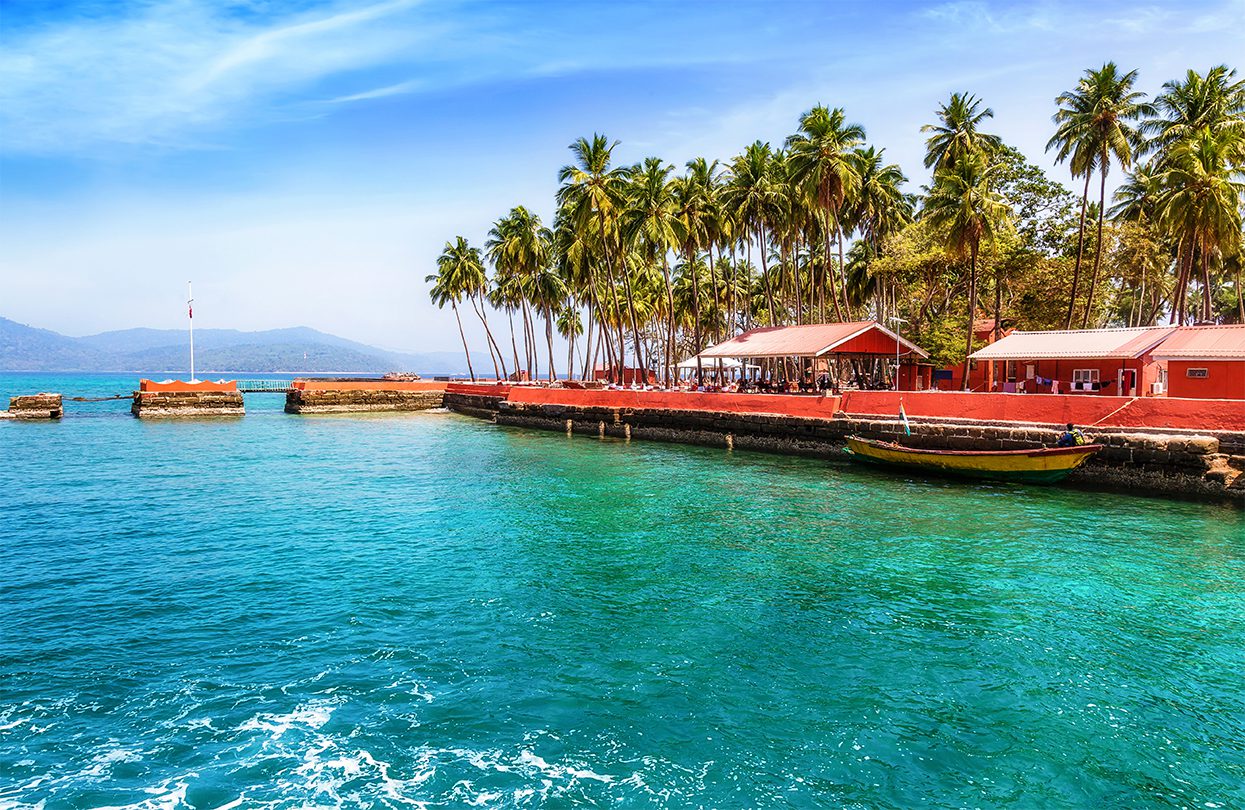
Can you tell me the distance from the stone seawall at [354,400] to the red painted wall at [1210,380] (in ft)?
184

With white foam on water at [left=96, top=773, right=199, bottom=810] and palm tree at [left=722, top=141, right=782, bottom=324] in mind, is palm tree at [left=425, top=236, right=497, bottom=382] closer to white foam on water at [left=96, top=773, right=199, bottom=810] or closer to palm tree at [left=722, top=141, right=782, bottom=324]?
palm tree at [left=722, top=141, right=782, bottom=324]

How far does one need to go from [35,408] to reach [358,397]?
22624 mm

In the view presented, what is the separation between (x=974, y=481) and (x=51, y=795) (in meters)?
25.8

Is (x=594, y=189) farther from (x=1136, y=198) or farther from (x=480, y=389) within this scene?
(x=1136, y=198)

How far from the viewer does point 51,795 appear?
725cm

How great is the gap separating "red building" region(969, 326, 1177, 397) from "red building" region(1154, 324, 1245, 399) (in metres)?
0.92

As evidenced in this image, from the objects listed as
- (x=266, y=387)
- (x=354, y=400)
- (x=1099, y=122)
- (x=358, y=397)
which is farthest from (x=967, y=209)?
(x=266, y=387)

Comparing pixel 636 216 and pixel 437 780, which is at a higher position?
pixel 636 216

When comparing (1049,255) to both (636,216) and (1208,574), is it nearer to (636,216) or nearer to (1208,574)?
(636,216)

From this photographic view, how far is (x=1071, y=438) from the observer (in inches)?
960

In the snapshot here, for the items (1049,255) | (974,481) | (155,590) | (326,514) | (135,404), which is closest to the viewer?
(155,590)

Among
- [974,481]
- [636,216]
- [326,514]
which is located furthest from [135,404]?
[974,481]

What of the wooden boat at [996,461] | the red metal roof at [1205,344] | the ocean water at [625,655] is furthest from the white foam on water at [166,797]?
the red metal roof at [1205,344]

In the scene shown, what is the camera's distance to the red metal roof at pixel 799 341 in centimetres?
3831
